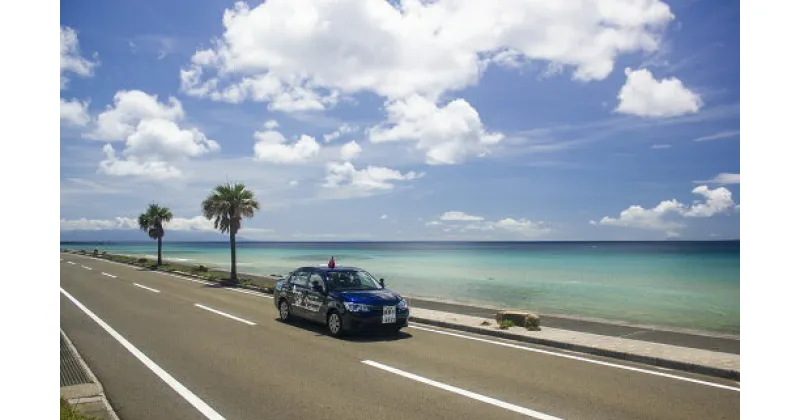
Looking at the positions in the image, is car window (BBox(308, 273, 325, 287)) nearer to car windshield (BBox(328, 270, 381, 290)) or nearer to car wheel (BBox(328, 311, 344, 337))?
car windshield (BBox(328, 270, 381, 290))

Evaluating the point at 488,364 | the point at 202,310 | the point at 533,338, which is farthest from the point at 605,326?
the point at 202,310

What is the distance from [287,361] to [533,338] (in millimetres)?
5801

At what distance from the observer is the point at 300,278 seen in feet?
48.3

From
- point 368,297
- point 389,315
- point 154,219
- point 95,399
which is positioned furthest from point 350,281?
point 154,219

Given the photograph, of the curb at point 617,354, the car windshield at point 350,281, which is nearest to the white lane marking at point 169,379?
the car windshield at point 350,281

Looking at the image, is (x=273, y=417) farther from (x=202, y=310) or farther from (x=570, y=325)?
(x=202, y=310)

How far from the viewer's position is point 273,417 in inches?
258

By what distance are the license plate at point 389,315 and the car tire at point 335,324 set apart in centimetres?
108

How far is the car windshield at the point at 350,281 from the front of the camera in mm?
13516

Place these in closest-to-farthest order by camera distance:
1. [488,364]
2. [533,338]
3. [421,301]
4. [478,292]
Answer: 1. [488,364]
2. [533,338]
3. [421,301]
4. [478,292]

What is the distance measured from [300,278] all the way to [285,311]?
48.8 inches

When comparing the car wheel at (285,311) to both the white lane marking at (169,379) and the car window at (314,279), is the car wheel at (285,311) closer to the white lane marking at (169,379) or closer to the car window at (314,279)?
the car window at (314,279)

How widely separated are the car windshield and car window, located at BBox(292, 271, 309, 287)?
2.99ft

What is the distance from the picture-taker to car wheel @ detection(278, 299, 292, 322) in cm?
1496
